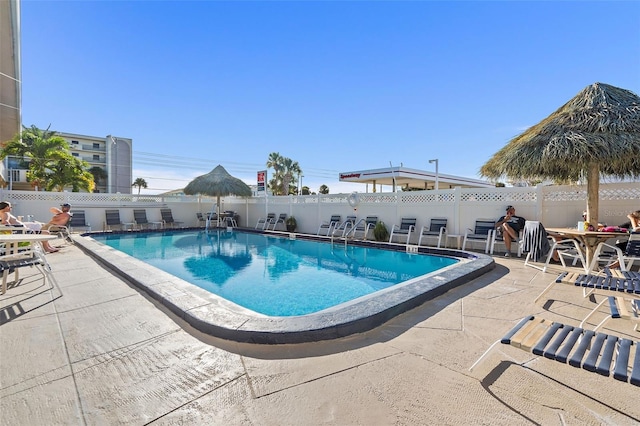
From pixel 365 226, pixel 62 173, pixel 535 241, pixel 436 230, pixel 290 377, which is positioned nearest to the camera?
pixel 290 377

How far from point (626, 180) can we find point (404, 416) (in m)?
8.32

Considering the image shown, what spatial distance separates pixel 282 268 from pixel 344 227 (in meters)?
4.41

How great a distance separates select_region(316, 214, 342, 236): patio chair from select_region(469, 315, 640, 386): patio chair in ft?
Answer: 30.5

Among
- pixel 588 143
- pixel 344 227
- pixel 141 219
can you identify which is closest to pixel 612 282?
pixel 588 143

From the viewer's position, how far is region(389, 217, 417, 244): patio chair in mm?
9417

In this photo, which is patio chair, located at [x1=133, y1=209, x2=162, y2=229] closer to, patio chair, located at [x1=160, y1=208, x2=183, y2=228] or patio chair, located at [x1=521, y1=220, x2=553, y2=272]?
patio chair, located at [x1=160, y1=208, x2=183, y2=228]

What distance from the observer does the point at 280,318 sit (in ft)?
9.14

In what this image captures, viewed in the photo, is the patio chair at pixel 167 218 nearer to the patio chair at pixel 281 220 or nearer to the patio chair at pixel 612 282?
the patio chair at pixel 281 220

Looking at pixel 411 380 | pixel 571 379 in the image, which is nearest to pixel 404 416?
pixel 411 380

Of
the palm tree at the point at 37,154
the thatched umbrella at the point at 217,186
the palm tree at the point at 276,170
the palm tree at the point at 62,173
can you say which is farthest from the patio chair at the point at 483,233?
the palm tree at the point at 276,170

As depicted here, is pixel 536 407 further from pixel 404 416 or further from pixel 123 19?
pixel 123 19

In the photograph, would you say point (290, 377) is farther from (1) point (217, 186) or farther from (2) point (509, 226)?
(1) point (217, 186)

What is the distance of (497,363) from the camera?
211 cm

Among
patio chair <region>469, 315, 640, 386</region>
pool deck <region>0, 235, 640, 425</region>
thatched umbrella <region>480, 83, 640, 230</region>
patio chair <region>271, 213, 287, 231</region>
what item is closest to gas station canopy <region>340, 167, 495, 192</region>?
patio chair <region>271, 213, 287, 231</region>
